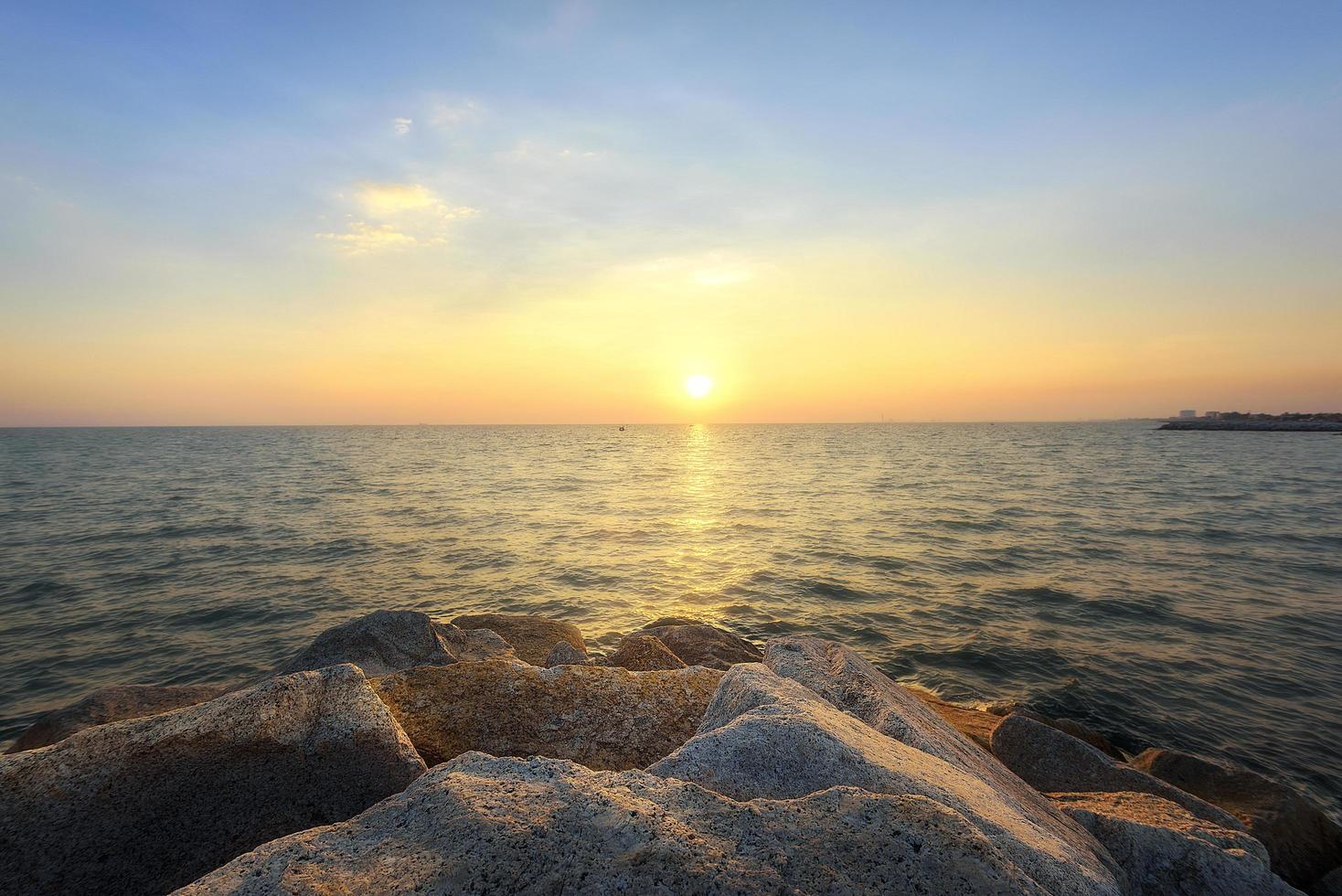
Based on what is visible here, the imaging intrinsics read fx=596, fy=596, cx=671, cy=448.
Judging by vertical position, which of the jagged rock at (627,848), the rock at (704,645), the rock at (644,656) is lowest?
the rock at (704,645)

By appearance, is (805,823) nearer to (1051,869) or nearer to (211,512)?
(1051,869)

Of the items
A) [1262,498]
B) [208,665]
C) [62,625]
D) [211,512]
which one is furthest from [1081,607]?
[211,512]

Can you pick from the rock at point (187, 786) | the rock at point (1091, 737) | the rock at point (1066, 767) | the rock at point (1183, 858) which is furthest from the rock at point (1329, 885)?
the rock at point (187, 786)

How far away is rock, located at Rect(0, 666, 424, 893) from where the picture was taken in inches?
127

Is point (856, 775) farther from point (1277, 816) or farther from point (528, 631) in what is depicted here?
point (528, 631)

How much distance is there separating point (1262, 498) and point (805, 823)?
41.8 metres

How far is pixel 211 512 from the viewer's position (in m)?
27.9

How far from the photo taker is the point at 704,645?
32.8 ft

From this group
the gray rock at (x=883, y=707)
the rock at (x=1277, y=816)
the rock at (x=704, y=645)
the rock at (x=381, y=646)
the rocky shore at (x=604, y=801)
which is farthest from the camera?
the rock at (x=704, y=645)

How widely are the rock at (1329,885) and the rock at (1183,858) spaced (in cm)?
214

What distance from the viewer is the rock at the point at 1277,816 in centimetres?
579

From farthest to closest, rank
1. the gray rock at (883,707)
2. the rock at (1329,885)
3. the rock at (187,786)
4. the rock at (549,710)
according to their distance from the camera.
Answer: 1. the rock at (1329,885)
2. the rock at (549,710)
3. the gray rock at (883,707)
4. the rock at (187,786)

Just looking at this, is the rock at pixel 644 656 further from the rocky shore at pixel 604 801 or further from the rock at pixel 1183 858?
the rock at pixel 1183 858

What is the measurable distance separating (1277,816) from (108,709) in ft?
42.7
